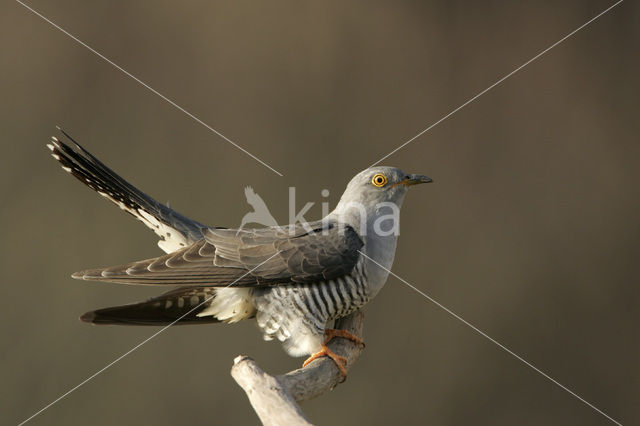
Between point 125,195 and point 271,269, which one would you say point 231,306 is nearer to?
point 271,269

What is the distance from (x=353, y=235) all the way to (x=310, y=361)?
39 centimetres

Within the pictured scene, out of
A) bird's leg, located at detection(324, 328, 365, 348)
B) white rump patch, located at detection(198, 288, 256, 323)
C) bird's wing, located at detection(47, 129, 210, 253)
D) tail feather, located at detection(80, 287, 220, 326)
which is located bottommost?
bird's leg, located at detection(324, 328, 365, 348)

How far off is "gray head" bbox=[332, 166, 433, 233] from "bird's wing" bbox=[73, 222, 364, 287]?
76 mm

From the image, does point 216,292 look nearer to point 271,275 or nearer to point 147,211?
point 271,275

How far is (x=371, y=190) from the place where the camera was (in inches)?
79.7

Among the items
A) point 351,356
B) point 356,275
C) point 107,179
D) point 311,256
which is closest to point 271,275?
point 311,256

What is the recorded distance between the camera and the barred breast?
1860 mm

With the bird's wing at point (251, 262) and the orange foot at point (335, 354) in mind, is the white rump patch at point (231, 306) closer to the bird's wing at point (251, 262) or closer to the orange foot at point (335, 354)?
the bird's wing at point (251, 262)

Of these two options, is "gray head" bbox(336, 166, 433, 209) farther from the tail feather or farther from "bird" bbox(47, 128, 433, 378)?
the tail feather

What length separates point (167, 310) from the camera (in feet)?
6.31

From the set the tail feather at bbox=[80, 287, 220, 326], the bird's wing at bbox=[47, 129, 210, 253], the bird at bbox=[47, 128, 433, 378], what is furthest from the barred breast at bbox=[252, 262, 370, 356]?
the bird's wing at bbox=[47, 129, 210, 253]

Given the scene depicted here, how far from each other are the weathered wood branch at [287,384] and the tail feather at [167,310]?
0.35m

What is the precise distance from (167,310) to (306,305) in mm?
415

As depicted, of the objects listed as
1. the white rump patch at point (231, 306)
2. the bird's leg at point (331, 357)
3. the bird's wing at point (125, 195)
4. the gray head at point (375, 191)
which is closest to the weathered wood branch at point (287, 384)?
the bird's leg at point (331, 357)
